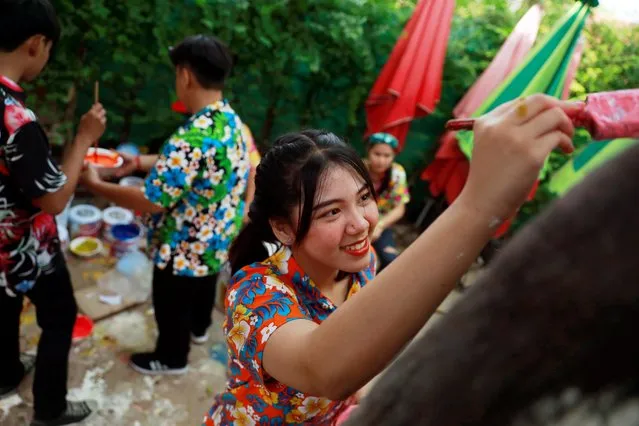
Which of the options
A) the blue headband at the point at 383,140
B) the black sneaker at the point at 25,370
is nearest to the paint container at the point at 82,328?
the black sneaker at the point at 25,370

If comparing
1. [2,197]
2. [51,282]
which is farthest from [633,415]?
[51,282]

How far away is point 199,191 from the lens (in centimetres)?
257

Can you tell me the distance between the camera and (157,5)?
359 centimetres

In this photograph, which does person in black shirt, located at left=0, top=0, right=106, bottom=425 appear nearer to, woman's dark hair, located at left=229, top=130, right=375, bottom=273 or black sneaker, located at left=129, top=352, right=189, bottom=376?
black sneaker, located at left=129, top=352, right=189, bottom=376

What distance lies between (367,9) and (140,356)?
3.37 m

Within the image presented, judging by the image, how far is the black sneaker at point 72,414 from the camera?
2.55 m

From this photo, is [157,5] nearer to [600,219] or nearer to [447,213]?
[447,213]

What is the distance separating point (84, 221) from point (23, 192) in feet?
6.89

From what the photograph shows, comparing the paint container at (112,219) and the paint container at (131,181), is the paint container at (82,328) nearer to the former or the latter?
the paint container at (112,219)

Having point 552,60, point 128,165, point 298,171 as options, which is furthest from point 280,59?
point 298,171

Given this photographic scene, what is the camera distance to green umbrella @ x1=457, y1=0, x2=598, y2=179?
3.29 metres

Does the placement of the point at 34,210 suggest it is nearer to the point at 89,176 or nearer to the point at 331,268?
the point at 89,176

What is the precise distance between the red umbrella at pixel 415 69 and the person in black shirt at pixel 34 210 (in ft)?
8.71

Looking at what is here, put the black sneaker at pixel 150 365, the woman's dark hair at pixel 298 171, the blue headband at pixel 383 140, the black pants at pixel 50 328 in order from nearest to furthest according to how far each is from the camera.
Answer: the woman's dark hair at pixel 298 171
the black pants at pixel 50 328
the black sneaker at pixel 150 365
the blue headband at pixel 383 140
